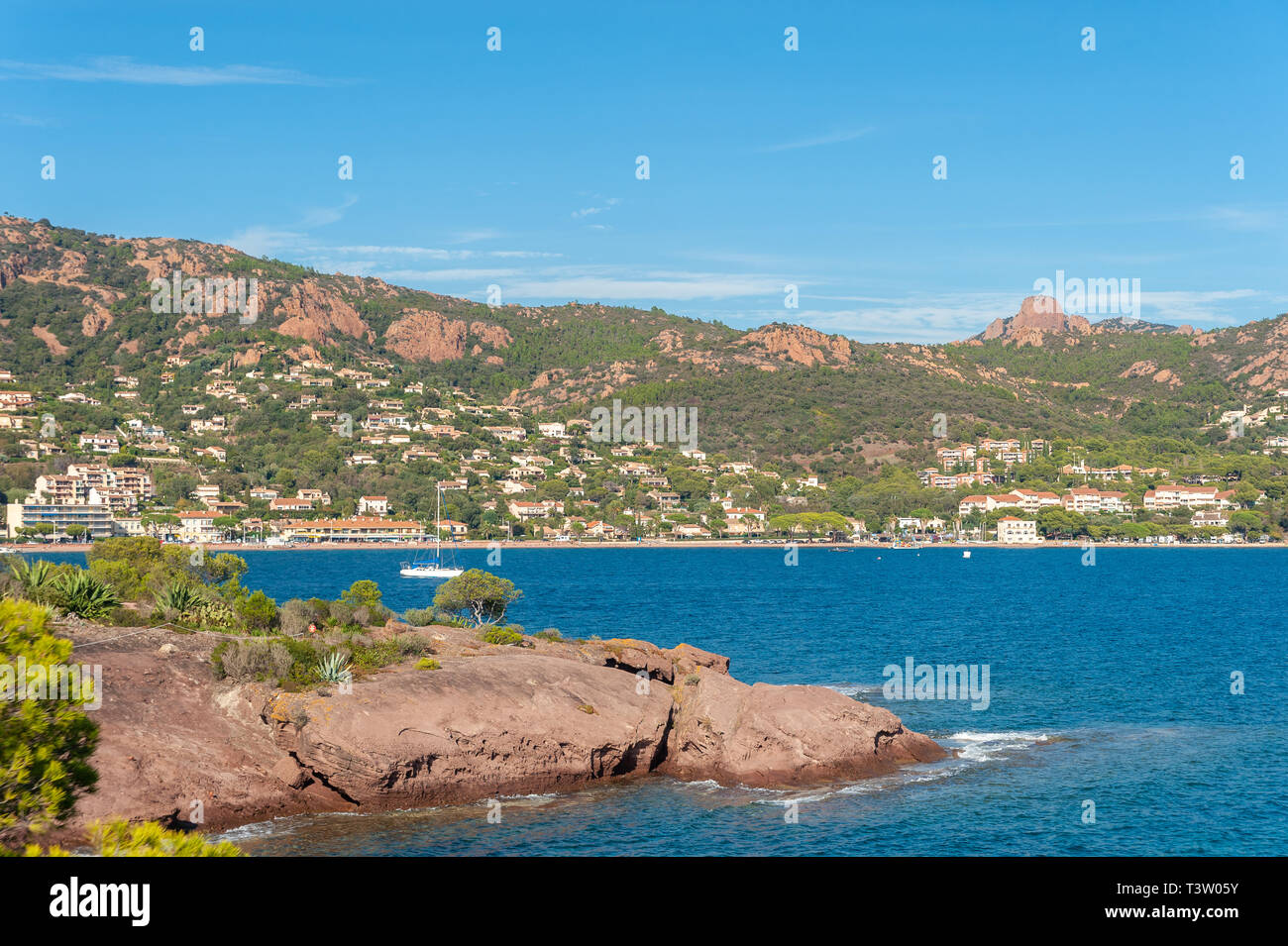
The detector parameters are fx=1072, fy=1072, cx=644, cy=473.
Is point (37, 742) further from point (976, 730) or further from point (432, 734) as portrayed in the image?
point (976, 730)

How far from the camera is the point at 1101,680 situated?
3772 cm

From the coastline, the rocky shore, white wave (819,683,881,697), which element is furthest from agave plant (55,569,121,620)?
the coastline

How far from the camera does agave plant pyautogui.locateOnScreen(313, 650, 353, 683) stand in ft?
76.0

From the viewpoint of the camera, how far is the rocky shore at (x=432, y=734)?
802 inches

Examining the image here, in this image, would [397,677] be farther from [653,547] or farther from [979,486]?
[979,486]

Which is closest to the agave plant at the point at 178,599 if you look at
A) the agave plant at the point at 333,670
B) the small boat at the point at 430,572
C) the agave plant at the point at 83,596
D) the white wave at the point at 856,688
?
the agave plant at the point at 83,596

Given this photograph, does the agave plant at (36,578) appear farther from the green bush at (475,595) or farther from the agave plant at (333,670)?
the green bush at (475,595)

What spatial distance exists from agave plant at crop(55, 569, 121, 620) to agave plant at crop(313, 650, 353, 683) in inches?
256

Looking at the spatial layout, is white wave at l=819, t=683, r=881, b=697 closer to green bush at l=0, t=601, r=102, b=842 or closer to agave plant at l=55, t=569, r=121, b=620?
agave plant at l=55, t=569, r=121, b=620

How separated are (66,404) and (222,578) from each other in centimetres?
14185

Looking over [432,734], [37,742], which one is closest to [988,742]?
[432,734]

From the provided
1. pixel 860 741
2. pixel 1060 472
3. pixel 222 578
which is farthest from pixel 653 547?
pixel 860 741

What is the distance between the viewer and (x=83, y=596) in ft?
86.3
